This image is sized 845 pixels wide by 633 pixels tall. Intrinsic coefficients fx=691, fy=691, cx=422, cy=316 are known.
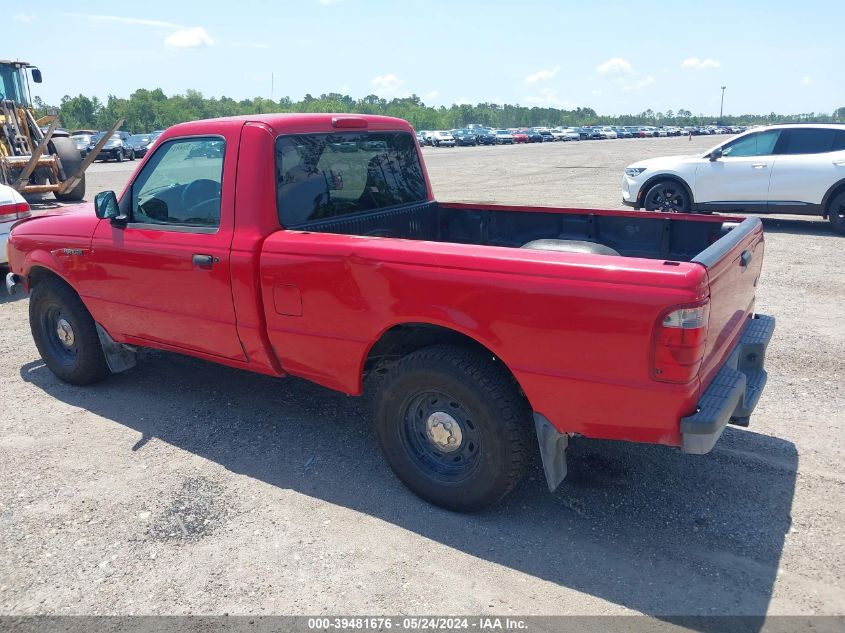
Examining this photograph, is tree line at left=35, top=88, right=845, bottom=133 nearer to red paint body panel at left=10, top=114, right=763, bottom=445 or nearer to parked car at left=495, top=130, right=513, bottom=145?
parked car at left=495, top=130, right=513, bottom=145

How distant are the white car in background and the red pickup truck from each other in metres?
3.09

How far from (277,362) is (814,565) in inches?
113

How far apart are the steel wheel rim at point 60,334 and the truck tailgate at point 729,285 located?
4316mm

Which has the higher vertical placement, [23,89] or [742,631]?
[23,89]

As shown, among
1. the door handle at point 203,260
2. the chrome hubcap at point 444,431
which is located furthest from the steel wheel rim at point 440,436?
the door handle at point 203,260

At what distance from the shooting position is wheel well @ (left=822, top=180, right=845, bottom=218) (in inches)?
424

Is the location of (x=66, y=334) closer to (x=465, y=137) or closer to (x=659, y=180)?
(x=659, y=180)

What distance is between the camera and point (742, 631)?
268cm

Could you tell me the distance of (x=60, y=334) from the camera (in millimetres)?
5270

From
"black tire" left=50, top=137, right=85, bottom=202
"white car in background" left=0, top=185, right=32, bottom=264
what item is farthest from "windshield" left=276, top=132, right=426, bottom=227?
"black tire" left=50, top=137, right=85, bottom=202

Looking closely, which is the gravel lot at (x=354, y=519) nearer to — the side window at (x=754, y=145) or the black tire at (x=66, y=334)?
the black tire at (x=66, y=334)

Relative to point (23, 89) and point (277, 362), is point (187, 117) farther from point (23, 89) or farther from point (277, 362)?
point (277, 362)

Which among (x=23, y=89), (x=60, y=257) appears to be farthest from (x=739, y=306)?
(x=23, y=89)

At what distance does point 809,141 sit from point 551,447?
409 inches
